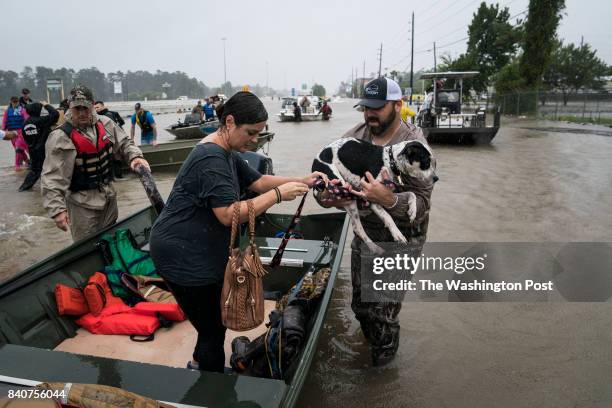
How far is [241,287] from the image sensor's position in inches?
87.7

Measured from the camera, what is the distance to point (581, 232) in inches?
272

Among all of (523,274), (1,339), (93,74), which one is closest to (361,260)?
(1,339)

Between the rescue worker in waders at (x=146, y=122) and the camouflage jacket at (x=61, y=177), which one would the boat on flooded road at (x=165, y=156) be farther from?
the camouflage jacket at (x=61, y=177)

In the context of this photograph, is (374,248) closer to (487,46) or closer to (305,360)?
(305,360)

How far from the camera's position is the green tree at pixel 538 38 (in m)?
29.0

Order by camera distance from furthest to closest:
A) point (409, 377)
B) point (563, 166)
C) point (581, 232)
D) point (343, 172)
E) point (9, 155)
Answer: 1. point (9, 155)
2. point (563, 166)
3. point (581, 232)
4. point (409, 377)
5. point (343, 172)

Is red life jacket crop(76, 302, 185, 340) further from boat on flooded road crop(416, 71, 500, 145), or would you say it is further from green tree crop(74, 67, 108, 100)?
→ green tree crop(74, 67, 108, 100)

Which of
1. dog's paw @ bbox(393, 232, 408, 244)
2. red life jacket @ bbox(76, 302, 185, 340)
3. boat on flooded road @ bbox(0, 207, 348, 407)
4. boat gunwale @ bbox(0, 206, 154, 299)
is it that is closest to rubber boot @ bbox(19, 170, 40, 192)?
boat on flooded road @ bbox(0, 207, 348, 407)

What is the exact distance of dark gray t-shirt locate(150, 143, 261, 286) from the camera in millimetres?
2178

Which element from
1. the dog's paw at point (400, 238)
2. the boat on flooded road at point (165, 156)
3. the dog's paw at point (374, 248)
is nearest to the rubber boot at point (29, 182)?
the boat on flooded road at point (165, 156)

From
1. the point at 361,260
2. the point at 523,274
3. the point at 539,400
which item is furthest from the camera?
the point at 523,274

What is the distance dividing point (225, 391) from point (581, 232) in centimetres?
662

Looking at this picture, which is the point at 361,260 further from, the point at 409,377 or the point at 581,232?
the point at 581,232

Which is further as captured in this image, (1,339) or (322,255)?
(322,255)
